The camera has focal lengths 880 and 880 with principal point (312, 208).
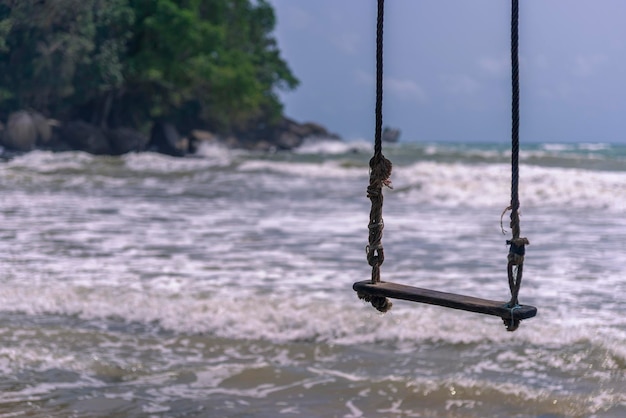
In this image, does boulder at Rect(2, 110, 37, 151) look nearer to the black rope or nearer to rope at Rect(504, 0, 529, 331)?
the black rope

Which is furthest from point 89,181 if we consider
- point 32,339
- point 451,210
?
point 32,339

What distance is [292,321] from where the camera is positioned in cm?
550

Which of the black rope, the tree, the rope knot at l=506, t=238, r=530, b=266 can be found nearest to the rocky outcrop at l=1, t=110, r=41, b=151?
the tree

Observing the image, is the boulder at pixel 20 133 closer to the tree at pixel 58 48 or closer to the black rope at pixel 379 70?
the tree at pixel 58 48

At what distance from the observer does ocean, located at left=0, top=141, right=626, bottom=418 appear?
4.15 m

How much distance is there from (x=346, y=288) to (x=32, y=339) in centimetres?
233

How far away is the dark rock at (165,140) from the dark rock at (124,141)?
240cm

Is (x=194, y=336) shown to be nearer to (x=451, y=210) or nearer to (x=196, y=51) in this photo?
(x=451, y=210)

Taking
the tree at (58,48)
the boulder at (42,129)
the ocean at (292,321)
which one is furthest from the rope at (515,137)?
the boulder at (42,129)

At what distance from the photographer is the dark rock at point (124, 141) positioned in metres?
38.4

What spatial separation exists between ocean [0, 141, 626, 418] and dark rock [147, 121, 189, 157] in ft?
100.0

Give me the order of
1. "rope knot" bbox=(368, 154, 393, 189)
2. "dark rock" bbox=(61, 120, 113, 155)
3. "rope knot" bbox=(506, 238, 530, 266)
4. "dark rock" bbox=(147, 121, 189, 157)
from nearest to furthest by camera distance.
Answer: "rope knot" bbox=(506, 238, 530, 266), "rope knot" bbox=(368, 154, 393, 189), "dark rock" bbox=(61, 120, 113, 155), "dark rock" bbox=(147, 121, 189, 157)

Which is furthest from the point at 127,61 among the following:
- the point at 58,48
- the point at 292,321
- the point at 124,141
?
the point at 292,321

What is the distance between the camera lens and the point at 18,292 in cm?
614
